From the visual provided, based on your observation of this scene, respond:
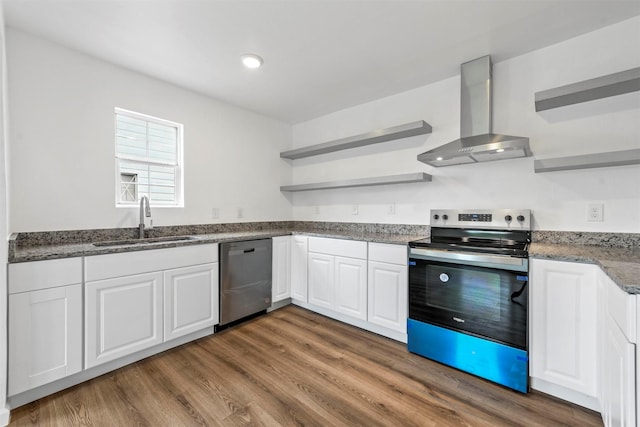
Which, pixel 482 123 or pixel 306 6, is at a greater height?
pixel 306 6

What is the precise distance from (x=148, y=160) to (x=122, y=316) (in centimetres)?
146

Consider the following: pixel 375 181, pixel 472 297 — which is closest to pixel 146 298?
pixel 375 181

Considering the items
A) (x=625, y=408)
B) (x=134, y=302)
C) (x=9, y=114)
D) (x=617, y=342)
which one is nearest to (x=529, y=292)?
(x=617, y=342)

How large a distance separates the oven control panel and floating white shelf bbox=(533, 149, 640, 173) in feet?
1.39

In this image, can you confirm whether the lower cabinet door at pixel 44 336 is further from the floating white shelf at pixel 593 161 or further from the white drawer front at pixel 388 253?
the floating white shelf at pixel 593 161

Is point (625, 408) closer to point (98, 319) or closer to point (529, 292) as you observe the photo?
point (529, 292)

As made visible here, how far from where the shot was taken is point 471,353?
6.52 ft

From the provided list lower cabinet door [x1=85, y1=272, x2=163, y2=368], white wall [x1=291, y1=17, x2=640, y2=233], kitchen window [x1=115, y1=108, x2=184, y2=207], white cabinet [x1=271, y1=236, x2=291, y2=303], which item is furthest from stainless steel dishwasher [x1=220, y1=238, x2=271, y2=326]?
white wall [x1=291, y1=17, x2=640, y2=233]

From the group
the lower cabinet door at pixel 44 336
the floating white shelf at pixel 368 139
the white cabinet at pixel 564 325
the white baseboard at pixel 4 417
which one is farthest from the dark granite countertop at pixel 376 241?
the floating white shelf at pixel 368 139

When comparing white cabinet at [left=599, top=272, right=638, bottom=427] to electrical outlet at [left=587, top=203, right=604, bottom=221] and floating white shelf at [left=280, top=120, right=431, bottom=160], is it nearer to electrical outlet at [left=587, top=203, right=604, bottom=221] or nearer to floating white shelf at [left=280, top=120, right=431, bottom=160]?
electrical outlet at [left=587, top=203, right=604, bottom=221]

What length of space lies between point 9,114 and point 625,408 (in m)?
3.74

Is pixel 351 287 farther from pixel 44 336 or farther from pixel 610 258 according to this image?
pixel 44 336

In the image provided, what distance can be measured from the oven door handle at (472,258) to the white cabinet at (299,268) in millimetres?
1275

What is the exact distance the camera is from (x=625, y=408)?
108cm
